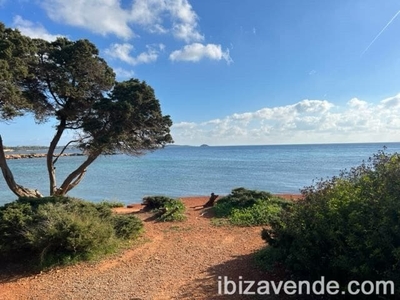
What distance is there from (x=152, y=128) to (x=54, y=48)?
4366mm

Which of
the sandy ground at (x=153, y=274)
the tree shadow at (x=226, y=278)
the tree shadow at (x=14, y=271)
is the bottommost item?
the tree shadow at (x=14, y=271)

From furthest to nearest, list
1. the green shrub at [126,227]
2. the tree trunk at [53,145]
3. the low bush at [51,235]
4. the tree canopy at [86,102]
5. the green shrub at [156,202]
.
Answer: the green shrub at [156,202]
the tree trunk at [53,145]
the tree canopy at [86,102]
the green shrub at [126,227]
the low bush at [51,235]

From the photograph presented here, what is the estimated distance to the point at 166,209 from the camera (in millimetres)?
11609

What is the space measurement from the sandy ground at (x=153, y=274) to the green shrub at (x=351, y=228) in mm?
1172

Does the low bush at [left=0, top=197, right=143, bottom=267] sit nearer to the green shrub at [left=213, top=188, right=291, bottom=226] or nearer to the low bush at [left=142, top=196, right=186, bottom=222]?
the low bush at [left=142, top=196, right=186, bottom=222]

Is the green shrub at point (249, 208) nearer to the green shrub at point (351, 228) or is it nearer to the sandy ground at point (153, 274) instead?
the sandy ground at point (153, 274)

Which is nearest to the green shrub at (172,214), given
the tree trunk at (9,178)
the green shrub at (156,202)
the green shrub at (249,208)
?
the green shrub at (156,202)

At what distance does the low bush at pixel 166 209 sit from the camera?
36.7ft

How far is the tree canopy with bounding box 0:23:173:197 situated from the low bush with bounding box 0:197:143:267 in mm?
3523

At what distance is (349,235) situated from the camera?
382cm

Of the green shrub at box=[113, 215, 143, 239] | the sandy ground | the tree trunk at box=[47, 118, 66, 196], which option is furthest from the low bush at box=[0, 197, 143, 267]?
the tree trunk at box=[47, 118, 66, 196]

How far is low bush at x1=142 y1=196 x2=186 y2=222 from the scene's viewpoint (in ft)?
36.7

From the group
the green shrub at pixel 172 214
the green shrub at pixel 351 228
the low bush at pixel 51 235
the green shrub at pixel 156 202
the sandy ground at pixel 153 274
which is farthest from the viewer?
the green shrub at pixel 156 202

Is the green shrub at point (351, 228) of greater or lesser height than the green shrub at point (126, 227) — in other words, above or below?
above
